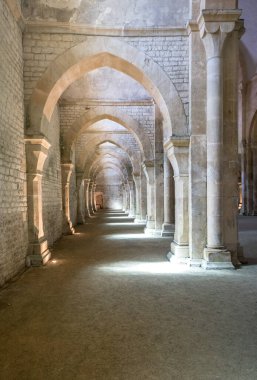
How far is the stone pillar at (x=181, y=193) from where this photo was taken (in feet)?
23.8

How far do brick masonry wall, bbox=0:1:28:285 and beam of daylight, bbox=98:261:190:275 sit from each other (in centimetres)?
171

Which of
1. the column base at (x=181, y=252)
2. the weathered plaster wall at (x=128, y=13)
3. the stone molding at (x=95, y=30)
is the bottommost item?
the column base at (x=181, y=252)

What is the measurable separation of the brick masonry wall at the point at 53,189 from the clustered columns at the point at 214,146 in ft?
15.0

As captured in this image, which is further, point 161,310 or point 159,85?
point 159,85

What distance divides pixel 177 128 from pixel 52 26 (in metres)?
3.23

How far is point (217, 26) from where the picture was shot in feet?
21.7

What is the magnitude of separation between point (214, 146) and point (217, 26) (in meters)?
2.18

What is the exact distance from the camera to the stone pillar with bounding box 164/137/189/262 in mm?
7266

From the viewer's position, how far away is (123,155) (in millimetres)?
24750

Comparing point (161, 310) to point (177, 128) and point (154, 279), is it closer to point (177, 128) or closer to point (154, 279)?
point (154, 279)

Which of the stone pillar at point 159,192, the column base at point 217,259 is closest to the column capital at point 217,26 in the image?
the column base at point 217,259

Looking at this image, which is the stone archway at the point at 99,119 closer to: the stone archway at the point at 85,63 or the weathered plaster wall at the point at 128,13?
the stone archway at the point at 85,63

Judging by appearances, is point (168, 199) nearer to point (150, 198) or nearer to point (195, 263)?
point (150, 198)

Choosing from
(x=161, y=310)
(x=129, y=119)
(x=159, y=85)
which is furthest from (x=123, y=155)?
(x=161, y=310)
